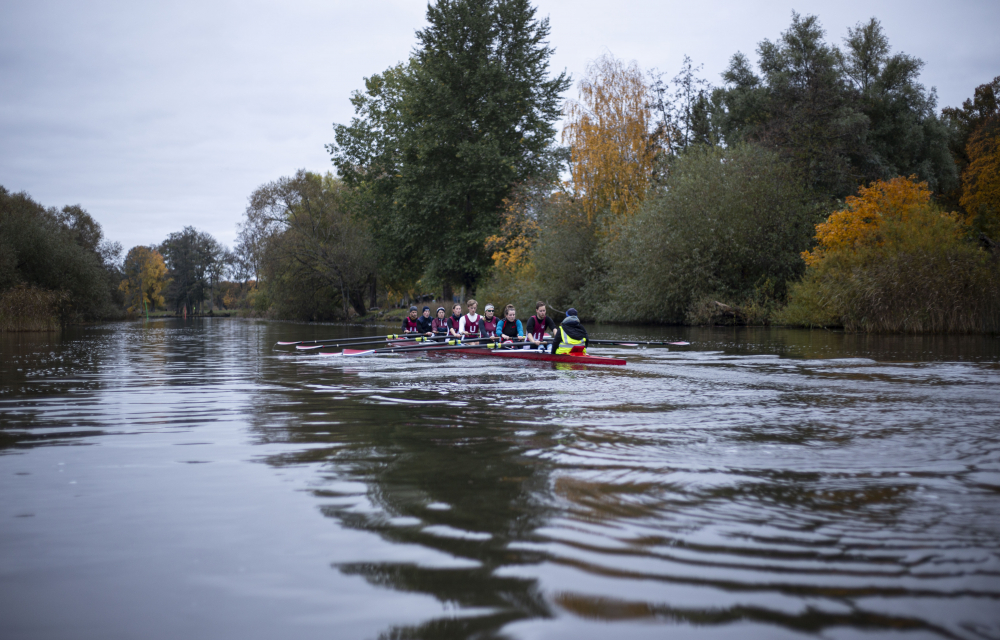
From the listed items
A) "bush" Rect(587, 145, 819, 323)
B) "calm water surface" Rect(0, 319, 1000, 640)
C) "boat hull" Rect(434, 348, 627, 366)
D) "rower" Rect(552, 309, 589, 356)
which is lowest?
"calm water surface" Rect(0, 319, 1000, 640)

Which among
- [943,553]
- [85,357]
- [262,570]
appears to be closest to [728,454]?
[943,553]

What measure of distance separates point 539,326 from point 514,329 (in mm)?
949

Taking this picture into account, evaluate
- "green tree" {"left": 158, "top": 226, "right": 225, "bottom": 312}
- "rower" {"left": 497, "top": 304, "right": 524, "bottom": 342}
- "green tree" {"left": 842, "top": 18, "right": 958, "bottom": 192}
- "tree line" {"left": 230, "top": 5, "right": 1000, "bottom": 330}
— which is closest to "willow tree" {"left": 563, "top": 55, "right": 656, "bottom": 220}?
"tree line" {"left": 230, "top": 5, "right": 1000, "bottom": 330}

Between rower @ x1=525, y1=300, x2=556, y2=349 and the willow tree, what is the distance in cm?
1640

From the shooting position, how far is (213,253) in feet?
329

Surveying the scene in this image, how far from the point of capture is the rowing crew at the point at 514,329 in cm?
1276

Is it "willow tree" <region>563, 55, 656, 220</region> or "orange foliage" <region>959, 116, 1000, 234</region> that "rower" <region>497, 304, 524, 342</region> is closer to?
"willow tree" <region>563, 55, 656, 220</region>

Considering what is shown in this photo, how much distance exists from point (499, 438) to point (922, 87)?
41447 mm

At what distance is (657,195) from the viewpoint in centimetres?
2886

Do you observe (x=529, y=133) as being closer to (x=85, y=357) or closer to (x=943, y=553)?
(x=85, y=357)

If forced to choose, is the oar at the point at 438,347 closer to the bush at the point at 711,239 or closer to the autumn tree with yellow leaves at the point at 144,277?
the bush at the point at 711,239

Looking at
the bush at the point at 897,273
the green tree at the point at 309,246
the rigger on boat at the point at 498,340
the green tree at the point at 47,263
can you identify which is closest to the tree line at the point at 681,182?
the bush at the point at 897,273

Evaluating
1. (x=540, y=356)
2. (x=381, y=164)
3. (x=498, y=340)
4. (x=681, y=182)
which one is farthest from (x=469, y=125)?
(x=540, y=356)

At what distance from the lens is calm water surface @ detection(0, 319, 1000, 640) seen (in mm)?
2576
